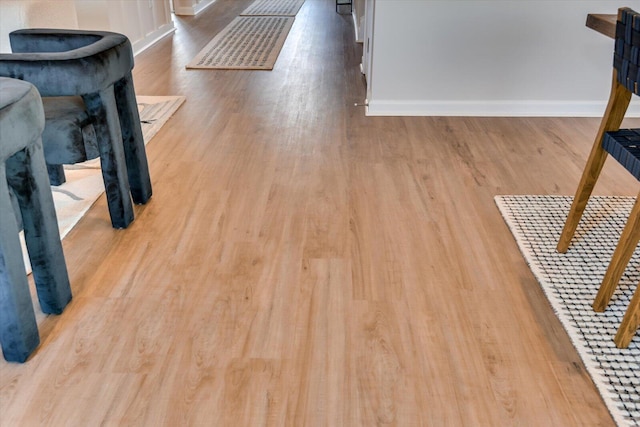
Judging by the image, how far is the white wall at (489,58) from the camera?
333cm

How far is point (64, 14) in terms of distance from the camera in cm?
338

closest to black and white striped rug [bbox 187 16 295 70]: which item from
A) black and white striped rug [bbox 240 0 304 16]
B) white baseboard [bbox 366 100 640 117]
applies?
black and white striped rug [bbox 240 0 304 16]

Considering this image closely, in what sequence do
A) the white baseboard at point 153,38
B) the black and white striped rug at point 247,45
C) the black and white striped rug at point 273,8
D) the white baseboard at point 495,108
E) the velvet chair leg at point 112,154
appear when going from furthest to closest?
the black and white striped rug at point 273,8 < the white baseboard at point 153,38 < the black and white striped rug at point 247,45 < the white baseboard at point 495,108 < the velvet chair leg at point 112,154

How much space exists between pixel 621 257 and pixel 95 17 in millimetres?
4266

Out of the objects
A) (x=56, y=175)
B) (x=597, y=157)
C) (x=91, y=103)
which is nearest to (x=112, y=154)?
(x=91, y=103)

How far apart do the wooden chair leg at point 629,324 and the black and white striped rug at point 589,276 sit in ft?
0.07

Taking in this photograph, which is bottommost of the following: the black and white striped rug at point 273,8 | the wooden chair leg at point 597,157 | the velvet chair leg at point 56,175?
the black and white striped rug at point 273,8

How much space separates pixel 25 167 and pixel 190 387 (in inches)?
29.3

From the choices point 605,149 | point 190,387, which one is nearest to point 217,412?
point 190,387

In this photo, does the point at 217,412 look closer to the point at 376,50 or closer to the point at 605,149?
the point at 605,149

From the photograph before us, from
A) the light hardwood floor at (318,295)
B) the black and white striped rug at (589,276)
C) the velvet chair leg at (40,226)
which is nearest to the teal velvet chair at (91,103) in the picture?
the light hardwood floor at (318,295)

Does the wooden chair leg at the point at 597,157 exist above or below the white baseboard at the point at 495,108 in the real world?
above

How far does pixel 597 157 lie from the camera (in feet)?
6.32

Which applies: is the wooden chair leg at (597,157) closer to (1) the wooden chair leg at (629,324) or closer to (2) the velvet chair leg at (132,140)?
(1) the wooden chair leg at (629,324)
